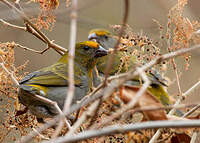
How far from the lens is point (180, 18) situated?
2148 mm

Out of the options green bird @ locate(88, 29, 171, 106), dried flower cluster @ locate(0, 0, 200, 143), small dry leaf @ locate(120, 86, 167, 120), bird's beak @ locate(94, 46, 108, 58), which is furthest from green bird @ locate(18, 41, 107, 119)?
small dry leaf @ locate(120, 86, 167, 120)

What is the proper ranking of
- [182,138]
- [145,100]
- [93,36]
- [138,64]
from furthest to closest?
[93,36], [182,138], [138,64], [145,100]

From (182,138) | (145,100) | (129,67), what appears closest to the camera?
(145,100)

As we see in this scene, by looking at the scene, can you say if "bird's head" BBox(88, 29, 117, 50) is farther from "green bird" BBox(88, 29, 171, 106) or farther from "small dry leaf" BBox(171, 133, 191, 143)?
"small dry leaf" BBox(171, 133, 191, 143)

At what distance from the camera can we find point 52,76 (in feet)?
10.5

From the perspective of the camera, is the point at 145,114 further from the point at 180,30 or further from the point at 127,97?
the point at 180,30

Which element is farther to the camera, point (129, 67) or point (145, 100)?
point (129, 67)

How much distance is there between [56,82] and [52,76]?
0.23 feet

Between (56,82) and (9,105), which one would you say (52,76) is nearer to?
(56,82)

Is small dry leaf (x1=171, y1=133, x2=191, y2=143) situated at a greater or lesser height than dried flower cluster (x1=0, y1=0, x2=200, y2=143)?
lesser

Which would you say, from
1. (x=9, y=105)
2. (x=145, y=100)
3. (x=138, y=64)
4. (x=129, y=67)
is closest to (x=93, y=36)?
(x=129, y=67)

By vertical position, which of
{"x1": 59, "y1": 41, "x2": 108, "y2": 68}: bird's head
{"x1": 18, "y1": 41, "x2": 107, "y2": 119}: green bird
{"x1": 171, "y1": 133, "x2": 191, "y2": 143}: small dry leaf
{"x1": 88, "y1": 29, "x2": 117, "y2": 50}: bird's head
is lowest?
{"x1": 171, "y1": 133, "x2": 191, "y2": 143}: small dry leaf

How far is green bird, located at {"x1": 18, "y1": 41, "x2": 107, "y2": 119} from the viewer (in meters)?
2.86

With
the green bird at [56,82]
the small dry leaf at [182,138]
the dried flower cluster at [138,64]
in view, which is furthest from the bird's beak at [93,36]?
the small dry leaf at [182,138]
